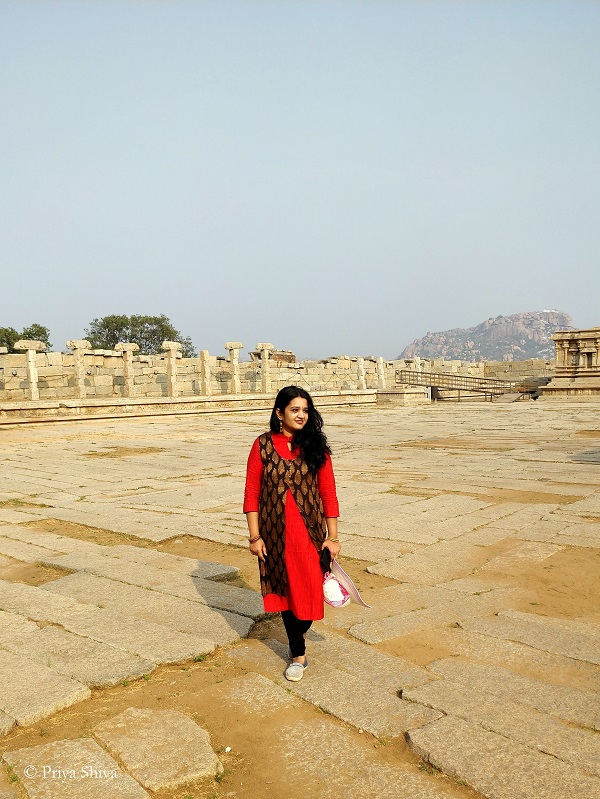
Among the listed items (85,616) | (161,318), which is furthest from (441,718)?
(161,318)

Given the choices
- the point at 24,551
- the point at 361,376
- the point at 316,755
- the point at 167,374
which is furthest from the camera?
the point at 361,376

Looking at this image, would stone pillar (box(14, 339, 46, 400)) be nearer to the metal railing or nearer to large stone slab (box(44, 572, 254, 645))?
large stone slab (box(44, 572, 254, 645))

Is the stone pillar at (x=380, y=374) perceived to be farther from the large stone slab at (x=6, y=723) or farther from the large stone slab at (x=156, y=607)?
the large stone slab at (x=6, y=723)

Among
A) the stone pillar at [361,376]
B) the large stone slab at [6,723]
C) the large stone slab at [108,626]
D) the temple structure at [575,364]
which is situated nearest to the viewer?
the large stone slab at [6,723]

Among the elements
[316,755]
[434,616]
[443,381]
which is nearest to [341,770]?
[316,755]

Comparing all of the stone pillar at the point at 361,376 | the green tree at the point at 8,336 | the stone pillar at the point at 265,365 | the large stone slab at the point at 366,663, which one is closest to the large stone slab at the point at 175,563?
the large stone slab at the point at 366,663

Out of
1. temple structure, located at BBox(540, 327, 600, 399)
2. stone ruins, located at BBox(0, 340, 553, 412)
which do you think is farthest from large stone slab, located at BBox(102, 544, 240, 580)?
temple structure, located at BBox(540, 327, 600, 399)

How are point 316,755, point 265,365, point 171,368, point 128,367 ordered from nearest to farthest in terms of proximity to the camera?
point 316,755 → point 128,367 → point 171,368 → point 265,365

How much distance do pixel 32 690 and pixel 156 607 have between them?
3.71 feet

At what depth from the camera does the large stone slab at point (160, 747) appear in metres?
2.24

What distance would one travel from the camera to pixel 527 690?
2838mm

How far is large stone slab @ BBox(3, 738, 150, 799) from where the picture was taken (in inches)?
83.7

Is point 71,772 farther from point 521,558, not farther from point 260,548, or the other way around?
point 521,558

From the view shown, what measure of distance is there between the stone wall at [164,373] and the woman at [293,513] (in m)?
17.6
